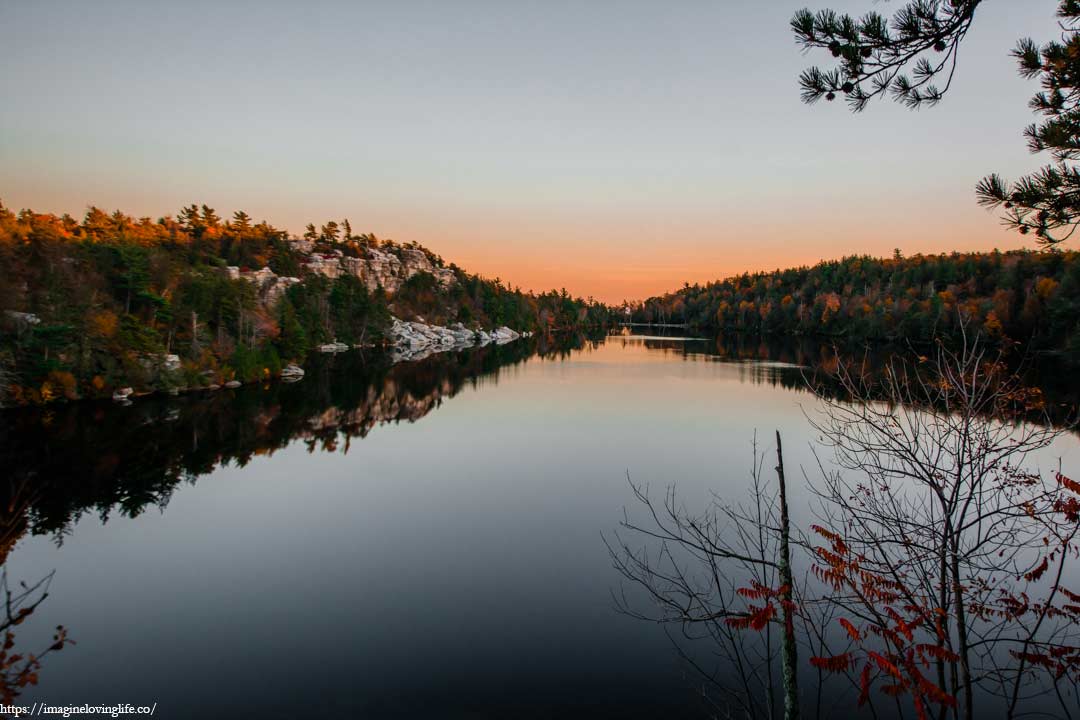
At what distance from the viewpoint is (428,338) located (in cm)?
8794

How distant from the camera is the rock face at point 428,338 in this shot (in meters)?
75.7

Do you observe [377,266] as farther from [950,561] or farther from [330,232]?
[950,561]

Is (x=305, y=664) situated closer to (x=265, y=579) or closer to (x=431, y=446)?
(x=265, y=579)

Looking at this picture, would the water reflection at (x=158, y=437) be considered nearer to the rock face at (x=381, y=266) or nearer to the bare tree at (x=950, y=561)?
the bare tree at (x=950, y=561)

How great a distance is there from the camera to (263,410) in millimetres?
31688

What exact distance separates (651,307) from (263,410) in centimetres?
17550

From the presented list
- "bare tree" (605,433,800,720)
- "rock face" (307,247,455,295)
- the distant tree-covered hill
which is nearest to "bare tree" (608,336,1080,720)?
"bare tree" (605,433,800,720)

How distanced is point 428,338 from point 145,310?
171ft

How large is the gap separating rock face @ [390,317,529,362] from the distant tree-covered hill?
53.5 meters

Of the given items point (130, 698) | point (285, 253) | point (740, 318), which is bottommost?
point (130, 698)

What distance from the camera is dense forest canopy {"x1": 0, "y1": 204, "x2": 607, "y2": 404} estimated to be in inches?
1137

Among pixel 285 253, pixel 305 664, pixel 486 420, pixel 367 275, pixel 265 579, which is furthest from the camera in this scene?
pixel 367 275

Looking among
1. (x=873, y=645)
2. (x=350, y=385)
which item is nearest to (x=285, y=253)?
(x=350, y=385)

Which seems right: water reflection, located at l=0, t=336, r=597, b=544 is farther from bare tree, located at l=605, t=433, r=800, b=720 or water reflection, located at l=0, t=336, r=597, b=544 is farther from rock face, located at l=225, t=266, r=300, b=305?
rock face, located at l=225, t=266, r=300, b=305
